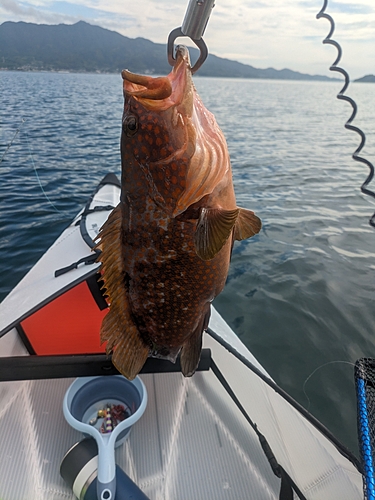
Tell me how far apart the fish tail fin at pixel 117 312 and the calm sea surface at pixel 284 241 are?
11.1 feet

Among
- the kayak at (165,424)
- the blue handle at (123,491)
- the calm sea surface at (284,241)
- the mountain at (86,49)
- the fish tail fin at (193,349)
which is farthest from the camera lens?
the mountain at (86,49)

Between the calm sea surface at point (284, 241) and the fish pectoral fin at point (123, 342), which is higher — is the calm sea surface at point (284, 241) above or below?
below

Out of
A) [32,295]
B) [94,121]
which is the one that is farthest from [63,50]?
[32,295]

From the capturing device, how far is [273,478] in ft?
8.80

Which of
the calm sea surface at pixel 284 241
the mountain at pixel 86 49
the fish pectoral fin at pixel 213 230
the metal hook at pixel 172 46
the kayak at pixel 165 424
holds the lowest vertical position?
the mountain at pixel 86 49

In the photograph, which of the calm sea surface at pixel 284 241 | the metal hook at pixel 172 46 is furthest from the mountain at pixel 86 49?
the metal hook at pixel 172 46

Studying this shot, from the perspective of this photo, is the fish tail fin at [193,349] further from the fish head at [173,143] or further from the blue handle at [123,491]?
the blue handle at [123,491]

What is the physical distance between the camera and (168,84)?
4.35ft

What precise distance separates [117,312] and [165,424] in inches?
73.9

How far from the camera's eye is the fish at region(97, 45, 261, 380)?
1.41 meters

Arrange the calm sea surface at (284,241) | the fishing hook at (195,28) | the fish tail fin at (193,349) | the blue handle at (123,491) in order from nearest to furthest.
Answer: the fishing hook at (195,28), the fish tail fin at (193,349), the blue handle at (123,491), the calm sea surface at (284,241)

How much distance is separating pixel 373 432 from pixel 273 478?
2.76 feet

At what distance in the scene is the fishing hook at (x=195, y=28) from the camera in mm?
1304

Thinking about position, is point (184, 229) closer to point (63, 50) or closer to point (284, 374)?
point (284, 374)
